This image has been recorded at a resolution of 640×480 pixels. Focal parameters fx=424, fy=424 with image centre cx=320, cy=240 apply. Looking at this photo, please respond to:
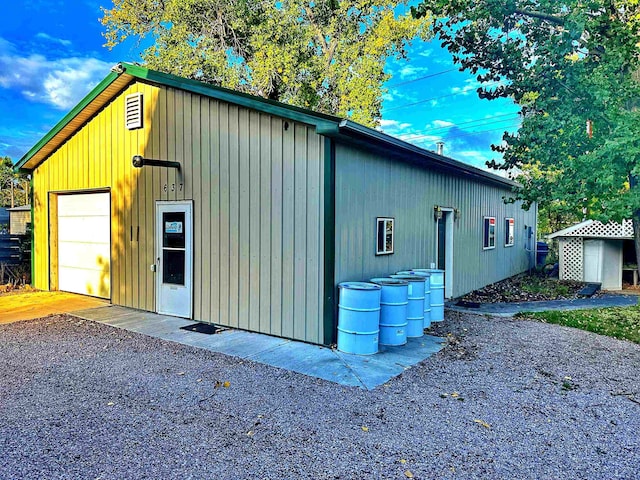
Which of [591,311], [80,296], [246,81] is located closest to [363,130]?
[591,311]

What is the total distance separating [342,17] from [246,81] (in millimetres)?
4896

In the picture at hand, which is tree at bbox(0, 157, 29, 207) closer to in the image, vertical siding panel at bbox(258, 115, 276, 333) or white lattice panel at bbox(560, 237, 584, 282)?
vertical siding panel at bbox(258, 115, 276, 333)

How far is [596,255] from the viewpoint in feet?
38.5

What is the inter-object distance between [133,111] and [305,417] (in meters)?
6.21

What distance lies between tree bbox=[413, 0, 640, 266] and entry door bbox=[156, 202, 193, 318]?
558 cm

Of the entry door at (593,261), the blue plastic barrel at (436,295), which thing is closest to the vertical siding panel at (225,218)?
the blue plastic barrel at (436,295)

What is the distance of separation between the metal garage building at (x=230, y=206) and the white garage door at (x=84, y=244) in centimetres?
4

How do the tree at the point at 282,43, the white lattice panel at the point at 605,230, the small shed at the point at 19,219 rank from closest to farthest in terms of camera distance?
the white lattice panel at the point at 605,230 → the small shed at the point at 19,219 → the tree at the point at 282,43

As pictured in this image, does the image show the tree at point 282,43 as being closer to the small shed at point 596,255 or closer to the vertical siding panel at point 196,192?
the small shed at point 596,255

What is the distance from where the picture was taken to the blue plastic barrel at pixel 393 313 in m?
5.31

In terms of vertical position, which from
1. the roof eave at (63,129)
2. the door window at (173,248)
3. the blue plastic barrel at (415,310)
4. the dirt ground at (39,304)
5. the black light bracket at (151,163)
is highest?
the roof eave at (63,129)

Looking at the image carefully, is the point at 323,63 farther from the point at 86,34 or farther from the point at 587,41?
the point at 587,41

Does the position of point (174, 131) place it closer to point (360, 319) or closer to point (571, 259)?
point (360, 319)

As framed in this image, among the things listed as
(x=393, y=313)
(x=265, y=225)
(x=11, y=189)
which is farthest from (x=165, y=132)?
(x=11, y=189)
